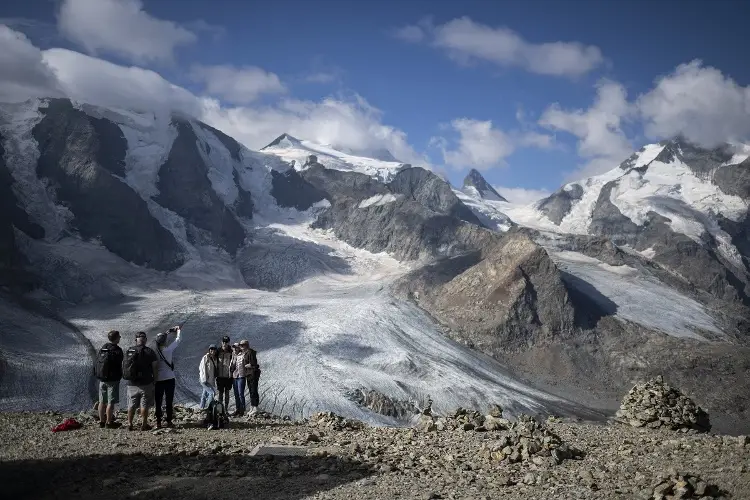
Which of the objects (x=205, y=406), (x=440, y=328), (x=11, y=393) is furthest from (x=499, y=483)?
(x=440, y=328)

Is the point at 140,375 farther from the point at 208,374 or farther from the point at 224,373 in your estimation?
the point at 224,373

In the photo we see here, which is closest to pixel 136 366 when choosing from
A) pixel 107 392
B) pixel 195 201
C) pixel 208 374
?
pixel 107 392

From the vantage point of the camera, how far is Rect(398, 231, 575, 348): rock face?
13162 centimetres

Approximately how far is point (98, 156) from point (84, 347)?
10157 centimetres

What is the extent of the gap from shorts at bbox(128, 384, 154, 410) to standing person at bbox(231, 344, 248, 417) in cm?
488

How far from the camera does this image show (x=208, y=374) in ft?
60.5

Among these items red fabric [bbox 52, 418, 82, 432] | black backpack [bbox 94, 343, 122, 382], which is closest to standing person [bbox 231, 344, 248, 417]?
black backpack [bbox 94, 343, 122, 382]

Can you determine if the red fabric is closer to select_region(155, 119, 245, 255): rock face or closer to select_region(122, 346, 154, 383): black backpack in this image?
select_region(122, 346, 154, 383): black backpack

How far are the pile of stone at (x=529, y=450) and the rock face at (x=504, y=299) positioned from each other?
115 metres

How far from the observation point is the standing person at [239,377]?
68.7ft

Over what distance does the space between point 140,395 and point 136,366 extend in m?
0.77

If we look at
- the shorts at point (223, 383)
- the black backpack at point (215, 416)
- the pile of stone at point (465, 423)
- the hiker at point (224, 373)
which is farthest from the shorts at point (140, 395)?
the pile of stone at point (465, 423)

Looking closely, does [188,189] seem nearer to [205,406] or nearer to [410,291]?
[410,291]

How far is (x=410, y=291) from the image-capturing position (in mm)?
151000
